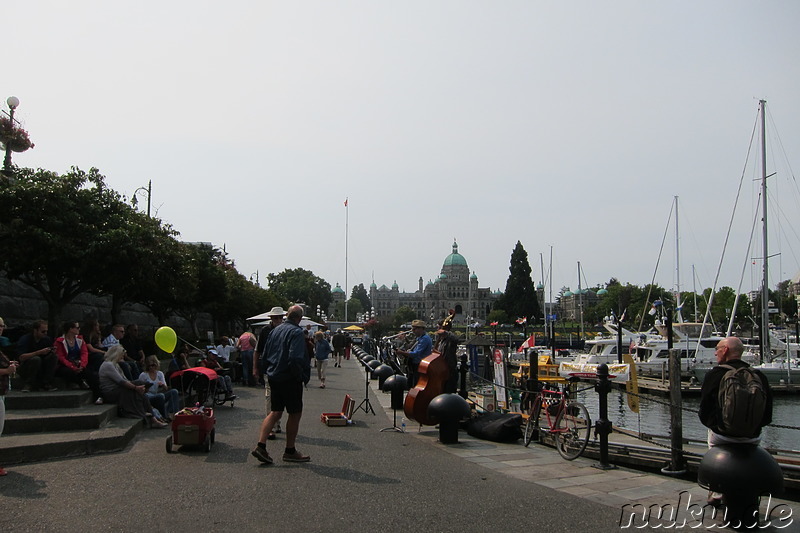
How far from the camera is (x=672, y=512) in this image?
571 centimetres

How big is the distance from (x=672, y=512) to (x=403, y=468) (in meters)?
2.84

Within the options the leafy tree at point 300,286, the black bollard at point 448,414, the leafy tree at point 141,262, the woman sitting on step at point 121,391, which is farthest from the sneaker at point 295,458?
the leafy tree at point 300,286

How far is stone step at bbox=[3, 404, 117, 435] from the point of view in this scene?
796 centimetres

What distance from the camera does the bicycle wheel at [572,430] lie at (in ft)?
26.7

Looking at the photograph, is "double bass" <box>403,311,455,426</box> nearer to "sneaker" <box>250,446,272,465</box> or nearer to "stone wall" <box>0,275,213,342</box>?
"sneaker" <box>250,446,272,465</box>

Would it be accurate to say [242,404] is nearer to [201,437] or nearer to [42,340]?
[42,340]

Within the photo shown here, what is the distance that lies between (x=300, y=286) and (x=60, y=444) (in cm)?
10089

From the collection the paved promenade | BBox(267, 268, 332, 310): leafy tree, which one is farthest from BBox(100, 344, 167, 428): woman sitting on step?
BBox(267, 268, 332, 310): leafy tree

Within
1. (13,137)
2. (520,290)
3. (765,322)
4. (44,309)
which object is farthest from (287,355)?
(520,290)

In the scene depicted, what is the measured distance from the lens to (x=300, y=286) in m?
107

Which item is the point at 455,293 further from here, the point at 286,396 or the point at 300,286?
the point at 286,396

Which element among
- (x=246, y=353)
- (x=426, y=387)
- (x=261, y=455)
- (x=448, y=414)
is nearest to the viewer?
(x=261, y=455)

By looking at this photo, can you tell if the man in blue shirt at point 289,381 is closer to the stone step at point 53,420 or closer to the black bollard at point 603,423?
the stone step at point 53,420

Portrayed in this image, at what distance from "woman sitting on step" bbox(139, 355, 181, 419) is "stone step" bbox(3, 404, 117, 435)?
126cm
